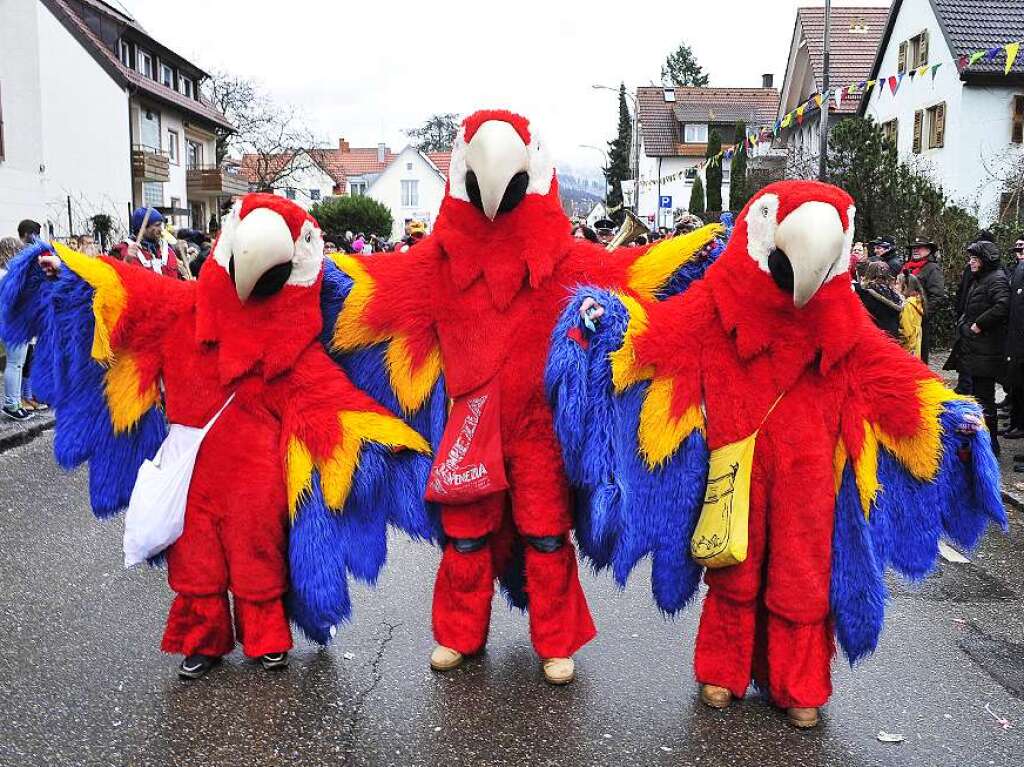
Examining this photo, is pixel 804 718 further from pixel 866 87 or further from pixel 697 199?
pixel 697 199

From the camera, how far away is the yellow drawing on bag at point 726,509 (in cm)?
299

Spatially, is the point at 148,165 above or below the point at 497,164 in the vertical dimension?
above

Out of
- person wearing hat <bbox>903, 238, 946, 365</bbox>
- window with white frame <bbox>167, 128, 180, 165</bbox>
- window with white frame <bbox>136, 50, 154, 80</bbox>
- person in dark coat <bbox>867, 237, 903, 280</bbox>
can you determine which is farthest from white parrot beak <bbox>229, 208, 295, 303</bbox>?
window with white frame <bbox>167, 128, 180, 165</bbox>

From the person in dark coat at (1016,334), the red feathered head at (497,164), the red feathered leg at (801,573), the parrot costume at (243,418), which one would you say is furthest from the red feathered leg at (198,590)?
the person in dark coat at (1016,334)

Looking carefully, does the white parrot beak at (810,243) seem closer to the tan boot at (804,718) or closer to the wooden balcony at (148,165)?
the tan boot at (804,718)

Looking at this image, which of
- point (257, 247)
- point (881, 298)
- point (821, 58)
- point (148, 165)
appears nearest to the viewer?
point (257, 247)

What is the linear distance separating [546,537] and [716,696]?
0.79 metres

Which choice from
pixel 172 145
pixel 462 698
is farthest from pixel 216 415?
pixel 172 145

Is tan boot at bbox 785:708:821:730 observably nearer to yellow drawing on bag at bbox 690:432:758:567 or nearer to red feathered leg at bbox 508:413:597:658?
yellow drawing on bag at bbox 690:432:758:567

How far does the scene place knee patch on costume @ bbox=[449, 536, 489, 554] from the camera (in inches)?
134

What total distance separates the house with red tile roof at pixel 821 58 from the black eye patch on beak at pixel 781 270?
25870 mm

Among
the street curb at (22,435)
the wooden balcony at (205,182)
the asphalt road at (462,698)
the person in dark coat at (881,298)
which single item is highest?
the wooden balcony at (205,182)

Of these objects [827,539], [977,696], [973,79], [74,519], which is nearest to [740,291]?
[827,539]

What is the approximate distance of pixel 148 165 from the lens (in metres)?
26.2
